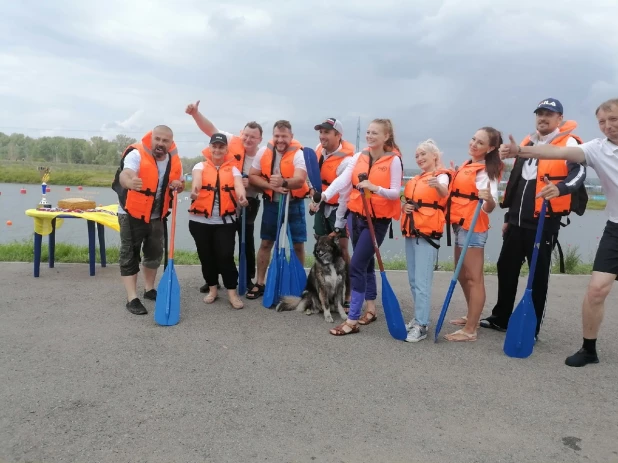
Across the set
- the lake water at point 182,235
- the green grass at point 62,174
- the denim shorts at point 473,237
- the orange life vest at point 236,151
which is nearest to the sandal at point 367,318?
the denim shorts at point 473,237

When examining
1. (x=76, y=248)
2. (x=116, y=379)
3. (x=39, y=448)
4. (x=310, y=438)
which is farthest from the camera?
(x=76, y=248)

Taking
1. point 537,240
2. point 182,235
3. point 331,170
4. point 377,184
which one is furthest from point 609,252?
point 182,235

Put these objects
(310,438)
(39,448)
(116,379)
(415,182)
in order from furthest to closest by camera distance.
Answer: (415,182) → (116,379) → (310,438) → (39,448)

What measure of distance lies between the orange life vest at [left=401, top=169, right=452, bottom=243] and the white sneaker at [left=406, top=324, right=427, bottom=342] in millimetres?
894

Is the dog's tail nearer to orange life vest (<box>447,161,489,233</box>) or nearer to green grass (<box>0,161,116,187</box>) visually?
orange life vest (<box>447,161,489,233</box>)

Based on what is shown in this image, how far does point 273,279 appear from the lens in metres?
5.30

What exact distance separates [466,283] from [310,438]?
2.56m

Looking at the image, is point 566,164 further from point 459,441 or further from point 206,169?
point 206,169

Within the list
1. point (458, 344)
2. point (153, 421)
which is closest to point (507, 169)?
point (458, 344)

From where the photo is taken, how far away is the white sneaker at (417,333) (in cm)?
432

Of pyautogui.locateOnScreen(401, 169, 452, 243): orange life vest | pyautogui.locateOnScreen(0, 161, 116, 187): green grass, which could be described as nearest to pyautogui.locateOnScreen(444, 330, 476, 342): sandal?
pyautogui.locateOnScreen(401, 169, 452, 243): orange life vest

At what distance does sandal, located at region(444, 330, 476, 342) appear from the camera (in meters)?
4.39

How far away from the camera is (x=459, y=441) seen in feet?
8.86

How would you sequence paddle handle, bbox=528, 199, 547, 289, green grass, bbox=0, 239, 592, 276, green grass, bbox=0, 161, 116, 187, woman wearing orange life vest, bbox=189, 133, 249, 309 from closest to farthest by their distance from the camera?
1. paddle handle, bbox=528, 199, 547, 289
2. woman wearing orange life vest, bbox=189, 133, 249, 309
3. green grass, bbox=0, 239, 592, 276
4. green grass, bbox=0, 161, 116, 187
